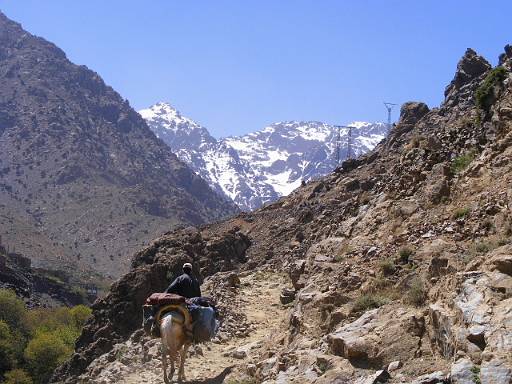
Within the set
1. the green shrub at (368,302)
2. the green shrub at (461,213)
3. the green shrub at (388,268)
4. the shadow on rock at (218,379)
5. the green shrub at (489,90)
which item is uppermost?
the green shrub at (489,90)

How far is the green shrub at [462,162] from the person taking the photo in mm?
15299

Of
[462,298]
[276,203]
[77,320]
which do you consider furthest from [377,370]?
[77,320]

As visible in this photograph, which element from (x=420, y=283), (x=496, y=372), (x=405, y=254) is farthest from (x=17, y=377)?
(x=496, y=372)

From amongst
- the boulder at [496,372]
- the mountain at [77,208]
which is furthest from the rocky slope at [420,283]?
the mountain at [77,208]

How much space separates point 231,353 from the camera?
51.5ft

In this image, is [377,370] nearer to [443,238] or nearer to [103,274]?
[443,238]

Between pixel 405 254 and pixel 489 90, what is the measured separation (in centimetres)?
727

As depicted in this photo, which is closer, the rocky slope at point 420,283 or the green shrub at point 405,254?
A: the rocky slope at point 420,283

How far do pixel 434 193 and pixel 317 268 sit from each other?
119 inches

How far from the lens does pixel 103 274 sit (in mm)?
137125

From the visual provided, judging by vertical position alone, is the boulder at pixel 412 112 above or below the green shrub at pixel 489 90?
above

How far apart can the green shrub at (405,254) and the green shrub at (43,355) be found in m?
49.2

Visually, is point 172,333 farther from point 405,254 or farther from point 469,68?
point 469,68

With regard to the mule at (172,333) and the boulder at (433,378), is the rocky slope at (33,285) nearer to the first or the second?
the mule at (172,333)
